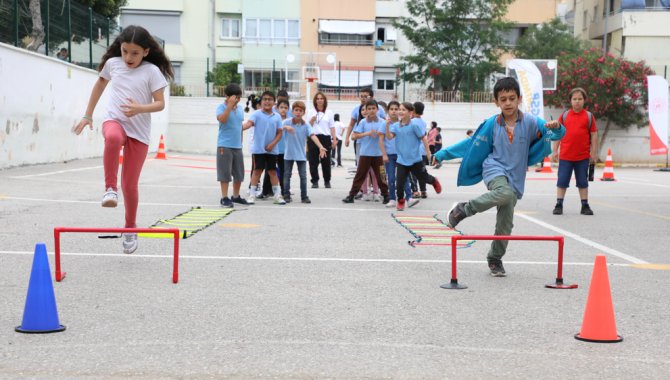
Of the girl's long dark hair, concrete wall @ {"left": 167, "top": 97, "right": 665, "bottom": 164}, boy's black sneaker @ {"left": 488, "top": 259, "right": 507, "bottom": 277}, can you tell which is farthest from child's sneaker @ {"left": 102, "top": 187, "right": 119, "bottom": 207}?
concrete wall @ {"left": 167, "top": 97, "right": 665, "bottom": 164}

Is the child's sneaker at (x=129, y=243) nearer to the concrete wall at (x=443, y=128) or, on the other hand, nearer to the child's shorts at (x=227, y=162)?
the child's shorts at (x=227, y=162)

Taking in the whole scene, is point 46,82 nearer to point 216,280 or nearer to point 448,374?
point 216,280

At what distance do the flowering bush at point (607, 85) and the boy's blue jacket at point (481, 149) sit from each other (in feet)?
101

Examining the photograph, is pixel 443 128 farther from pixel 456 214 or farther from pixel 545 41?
pixel 456 214

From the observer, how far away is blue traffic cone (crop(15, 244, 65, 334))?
4.89 metres

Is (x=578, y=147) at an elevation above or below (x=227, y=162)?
above

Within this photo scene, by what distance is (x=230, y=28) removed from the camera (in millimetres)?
54156

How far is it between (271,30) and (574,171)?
1681 inches

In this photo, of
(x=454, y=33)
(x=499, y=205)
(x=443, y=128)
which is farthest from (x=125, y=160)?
(x=454, y=33)

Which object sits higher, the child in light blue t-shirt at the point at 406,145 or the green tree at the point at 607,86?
the green tree at the point at 607,86

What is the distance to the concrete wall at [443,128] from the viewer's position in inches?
1529

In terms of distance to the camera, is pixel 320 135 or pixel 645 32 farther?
pixel 645 32

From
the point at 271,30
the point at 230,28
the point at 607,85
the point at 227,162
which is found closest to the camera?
the point at 227,162

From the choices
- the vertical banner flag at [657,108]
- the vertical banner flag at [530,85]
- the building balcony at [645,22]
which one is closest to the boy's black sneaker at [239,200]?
the vertical banner flag at [657,108]
